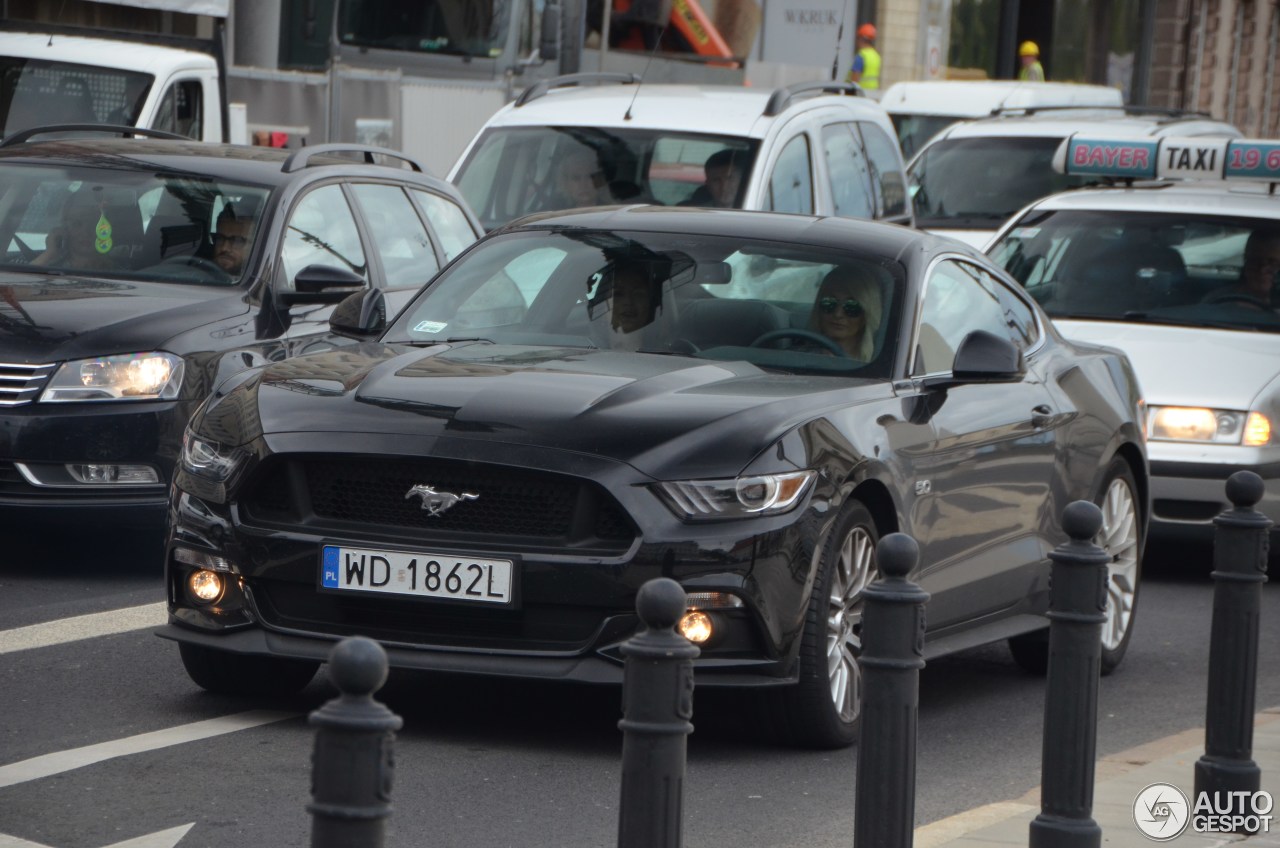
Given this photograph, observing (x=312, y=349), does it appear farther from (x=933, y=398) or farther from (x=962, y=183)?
(x=962, y=183)

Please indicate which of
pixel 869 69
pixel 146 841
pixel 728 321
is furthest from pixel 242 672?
pixel 869 69

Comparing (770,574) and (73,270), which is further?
(73,270)

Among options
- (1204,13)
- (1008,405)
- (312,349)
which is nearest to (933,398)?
(1008,405)

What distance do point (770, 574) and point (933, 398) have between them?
4.20 feet

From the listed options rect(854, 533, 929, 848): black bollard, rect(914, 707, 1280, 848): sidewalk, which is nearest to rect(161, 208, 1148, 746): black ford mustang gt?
rect(914, 707, 1280, 848): sidewalk

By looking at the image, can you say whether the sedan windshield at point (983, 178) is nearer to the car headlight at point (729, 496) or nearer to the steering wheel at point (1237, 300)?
the steering wheel at point (1237, 300)

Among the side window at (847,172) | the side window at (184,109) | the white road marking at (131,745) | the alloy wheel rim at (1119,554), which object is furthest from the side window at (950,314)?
the side window at (184,109)

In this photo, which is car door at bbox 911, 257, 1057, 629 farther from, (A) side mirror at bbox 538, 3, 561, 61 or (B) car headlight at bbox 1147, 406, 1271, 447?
(A) side mirror at bbox 538, 3, 561, 61

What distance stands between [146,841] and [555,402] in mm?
1668

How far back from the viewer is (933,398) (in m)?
7.45

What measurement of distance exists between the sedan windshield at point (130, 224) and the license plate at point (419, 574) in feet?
12.2

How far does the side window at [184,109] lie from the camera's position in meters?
15.9

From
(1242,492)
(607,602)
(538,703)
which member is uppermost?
(1242,492)

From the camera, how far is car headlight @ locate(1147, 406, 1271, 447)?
10836 millimetres
